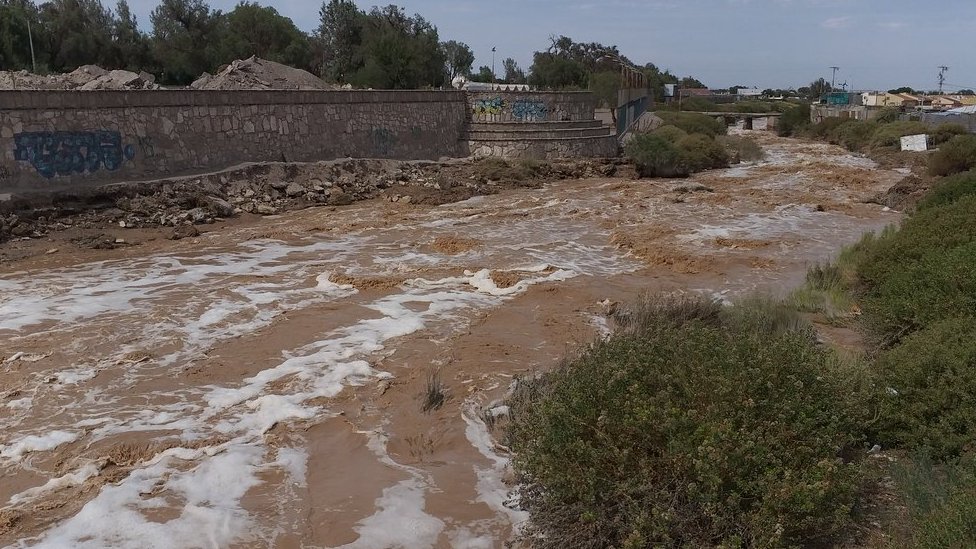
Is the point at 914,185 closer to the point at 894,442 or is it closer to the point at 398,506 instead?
the point at 894,442

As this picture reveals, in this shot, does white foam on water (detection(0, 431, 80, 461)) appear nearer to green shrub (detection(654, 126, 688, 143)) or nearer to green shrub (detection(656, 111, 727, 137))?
green shrub (detection(654, 126, 688, 143))

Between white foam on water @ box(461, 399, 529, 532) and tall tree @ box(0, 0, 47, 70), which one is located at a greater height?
tall tree @ box(0, 0, 47, 70)

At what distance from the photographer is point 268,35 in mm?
45750

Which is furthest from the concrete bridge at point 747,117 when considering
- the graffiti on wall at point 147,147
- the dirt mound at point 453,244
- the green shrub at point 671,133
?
the graffiti on wall at point 147,147

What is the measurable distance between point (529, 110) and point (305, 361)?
22.6 metres

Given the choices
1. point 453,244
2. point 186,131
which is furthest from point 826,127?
point 186,131

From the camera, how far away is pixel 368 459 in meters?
5.85

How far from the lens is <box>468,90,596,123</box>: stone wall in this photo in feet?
94.4

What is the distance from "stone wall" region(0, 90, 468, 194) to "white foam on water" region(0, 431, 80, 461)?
33.6 ft

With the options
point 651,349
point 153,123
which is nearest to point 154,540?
point 651,349

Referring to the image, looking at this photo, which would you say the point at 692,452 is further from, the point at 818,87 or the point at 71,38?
the point at 818,87

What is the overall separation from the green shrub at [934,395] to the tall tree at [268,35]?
42.3 metres

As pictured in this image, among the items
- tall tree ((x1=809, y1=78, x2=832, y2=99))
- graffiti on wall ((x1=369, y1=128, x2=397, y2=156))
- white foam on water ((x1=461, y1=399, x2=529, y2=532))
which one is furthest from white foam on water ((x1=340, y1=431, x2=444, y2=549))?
tall tree ((x1=809, y1=78, x2=832, y2=99))

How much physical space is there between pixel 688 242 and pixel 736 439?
37.5 feet
